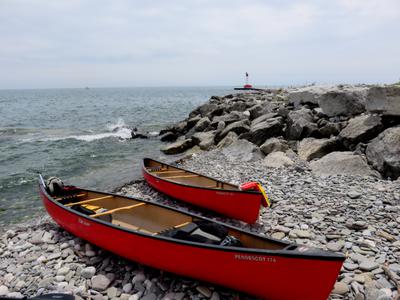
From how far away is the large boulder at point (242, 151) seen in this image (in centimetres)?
1402

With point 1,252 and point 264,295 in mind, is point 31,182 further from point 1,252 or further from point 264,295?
point 264,295

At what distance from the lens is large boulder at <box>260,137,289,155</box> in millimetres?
13883

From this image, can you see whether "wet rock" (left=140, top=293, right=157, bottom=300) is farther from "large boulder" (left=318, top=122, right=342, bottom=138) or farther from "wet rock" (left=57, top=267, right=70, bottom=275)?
"large boulder" (left=318, top=122, right=342, bottom=138)

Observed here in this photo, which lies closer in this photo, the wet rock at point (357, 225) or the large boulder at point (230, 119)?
the wet rock at point (357, 225)

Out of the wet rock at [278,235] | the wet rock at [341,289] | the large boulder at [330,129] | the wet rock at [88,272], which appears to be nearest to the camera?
the wet rock at [341,289]

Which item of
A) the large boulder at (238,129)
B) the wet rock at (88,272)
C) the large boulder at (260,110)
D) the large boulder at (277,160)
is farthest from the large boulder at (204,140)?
the wet rock at (88,272)

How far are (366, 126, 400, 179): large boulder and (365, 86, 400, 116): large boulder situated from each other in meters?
1.38

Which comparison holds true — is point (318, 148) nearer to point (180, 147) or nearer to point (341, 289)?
point (341, 289)

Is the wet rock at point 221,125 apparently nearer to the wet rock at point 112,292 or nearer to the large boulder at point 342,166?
the large boulder at point 342,166

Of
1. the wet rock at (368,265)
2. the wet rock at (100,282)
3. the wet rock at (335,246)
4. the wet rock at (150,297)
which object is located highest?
the wet rock at (368,265)

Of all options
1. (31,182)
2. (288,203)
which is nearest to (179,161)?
(31,182)

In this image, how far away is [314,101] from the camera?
18188 millimetres

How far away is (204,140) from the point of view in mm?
18781

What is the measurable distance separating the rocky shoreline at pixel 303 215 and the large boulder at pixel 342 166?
0.03 m
